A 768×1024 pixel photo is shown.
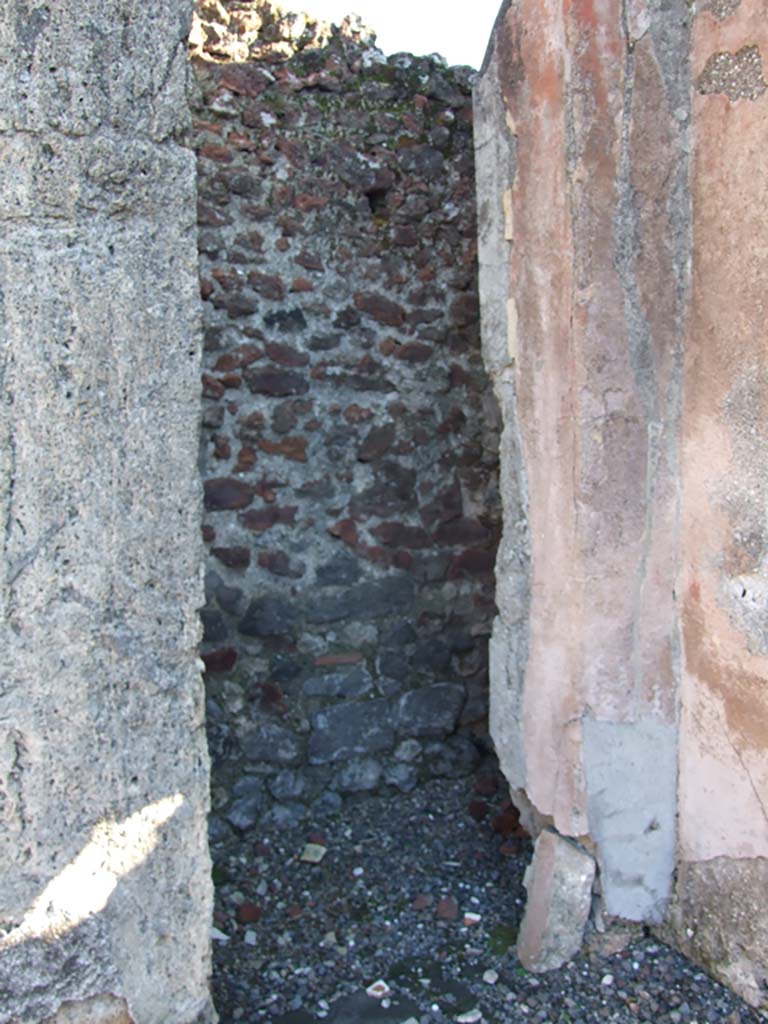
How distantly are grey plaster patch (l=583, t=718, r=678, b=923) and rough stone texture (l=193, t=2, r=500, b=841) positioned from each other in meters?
1.20

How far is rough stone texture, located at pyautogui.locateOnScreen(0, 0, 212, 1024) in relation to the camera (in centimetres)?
197

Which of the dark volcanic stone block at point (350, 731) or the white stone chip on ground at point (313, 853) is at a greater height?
the dark volcanic stone block at point (350, 731)

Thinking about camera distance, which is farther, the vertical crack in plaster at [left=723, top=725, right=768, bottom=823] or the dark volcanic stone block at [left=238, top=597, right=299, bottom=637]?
→ the dark volcanic stone block at [left=238, top=597, right=299, bottom=637]

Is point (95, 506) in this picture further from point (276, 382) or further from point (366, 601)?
point (366, 601)

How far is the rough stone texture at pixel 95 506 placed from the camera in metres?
1.97

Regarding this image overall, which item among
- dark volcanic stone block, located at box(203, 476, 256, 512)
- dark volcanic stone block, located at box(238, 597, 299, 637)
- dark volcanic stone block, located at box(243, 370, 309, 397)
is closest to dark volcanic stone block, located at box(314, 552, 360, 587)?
dark volcanic stone block, located at box(238, 597, 299, 637)

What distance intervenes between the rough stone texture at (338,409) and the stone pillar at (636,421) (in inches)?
34.0

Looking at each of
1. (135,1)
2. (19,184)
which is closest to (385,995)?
(19,184)

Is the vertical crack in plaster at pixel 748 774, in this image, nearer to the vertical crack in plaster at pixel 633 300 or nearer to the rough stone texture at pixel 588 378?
the rough stone texture at pixel 588 378

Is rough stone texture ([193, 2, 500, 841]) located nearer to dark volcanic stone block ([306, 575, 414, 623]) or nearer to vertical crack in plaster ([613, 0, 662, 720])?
dark volcanic stone block ([306, 575, 414, 623])

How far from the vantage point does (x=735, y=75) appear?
2.51 meters

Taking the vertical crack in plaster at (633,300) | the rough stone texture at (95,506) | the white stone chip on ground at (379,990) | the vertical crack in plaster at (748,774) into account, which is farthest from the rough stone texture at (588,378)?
the rough stone texture at (95,506)

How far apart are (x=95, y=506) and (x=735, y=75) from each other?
1.97 metres

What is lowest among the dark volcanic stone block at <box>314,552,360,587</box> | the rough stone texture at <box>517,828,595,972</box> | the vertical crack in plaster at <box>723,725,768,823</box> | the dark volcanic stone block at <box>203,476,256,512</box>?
the rough stone texture at <box>517,828,595,972</box>
